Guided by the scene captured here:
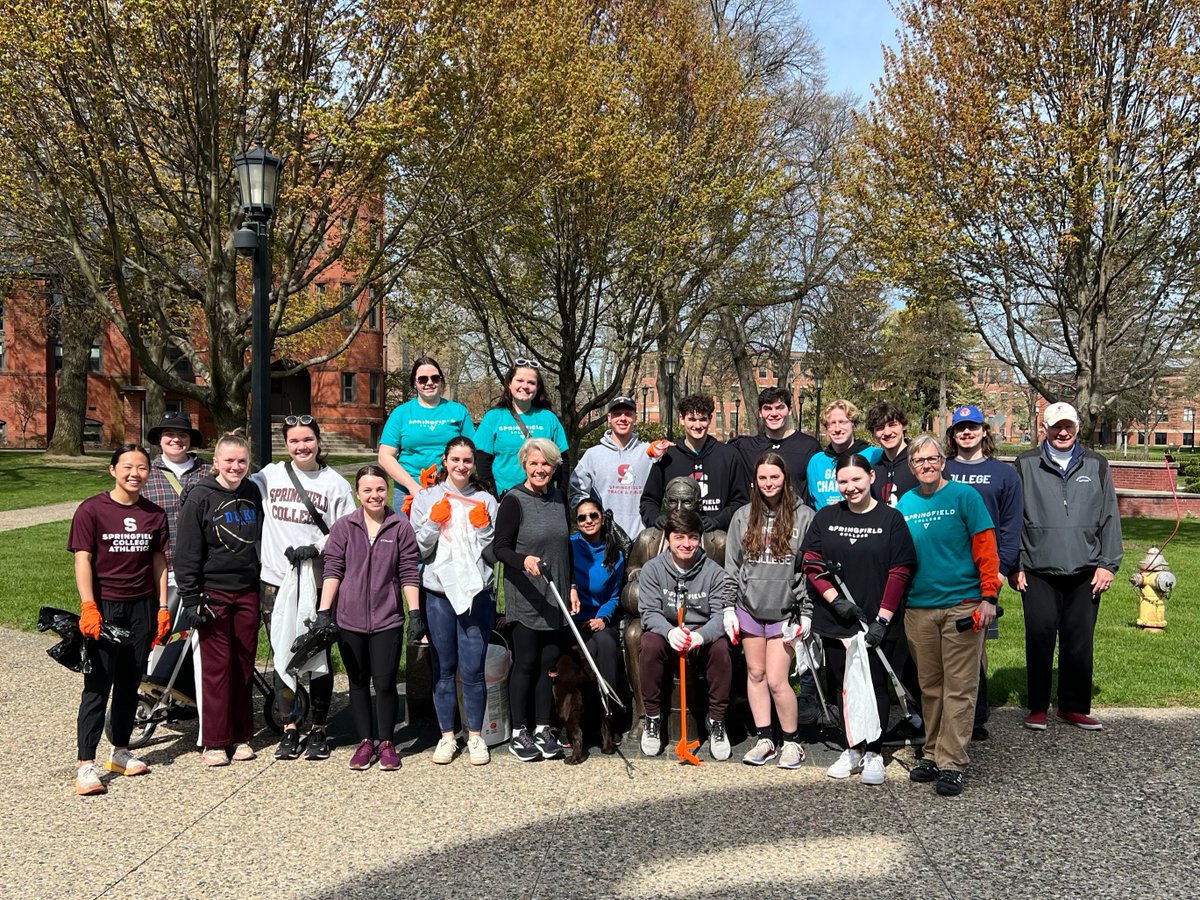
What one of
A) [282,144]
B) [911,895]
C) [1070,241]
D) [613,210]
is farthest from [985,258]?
[911,895]

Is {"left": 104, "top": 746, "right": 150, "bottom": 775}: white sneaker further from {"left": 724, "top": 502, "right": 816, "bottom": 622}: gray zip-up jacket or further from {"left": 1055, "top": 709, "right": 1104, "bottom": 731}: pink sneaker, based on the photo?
{"left": 1055, "top": 709, "right": 1104, "bottom": 731}: pink sneaker

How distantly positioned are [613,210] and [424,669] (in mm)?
12072

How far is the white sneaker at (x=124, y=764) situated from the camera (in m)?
4.97

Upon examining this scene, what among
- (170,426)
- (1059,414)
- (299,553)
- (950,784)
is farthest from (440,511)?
(1059,414)

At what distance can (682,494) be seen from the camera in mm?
5559

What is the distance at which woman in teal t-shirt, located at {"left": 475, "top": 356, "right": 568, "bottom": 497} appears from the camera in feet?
20.5

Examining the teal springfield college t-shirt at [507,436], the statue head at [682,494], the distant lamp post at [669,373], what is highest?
the distant lamp post at [669,373]

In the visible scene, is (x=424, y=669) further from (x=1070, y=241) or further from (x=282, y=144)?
(x=1070, y=241)

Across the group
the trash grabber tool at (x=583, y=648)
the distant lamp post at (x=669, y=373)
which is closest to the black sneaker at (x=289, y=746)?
the trash grabber tool at (x=583, y=648)

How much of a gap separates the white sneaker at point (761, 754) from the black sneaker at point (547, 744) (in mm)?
1058

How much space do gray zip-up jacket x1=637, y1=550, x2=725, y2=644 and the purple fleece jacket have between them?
1.34m

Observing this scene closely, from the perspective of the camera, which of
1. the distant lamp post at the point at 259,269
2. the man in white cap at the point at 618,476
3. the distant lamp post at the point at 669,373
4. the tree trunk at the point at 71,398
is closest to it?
the man in white cap at the point at 618,476

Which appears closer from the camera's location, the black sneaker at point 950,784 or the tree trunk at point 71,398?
the black sneaker at point 950,784

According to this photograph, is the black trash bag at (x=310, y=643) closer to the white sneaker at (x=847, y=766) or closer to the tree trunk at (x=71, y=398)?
the white sneaker at (x=847, y=766)
